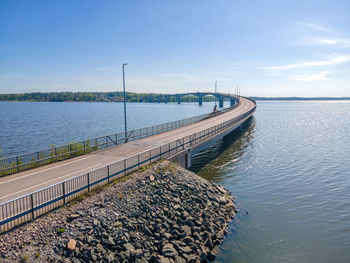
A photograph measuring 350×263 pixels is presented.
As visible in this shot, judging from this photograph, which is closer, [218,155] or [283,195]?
[283,195]

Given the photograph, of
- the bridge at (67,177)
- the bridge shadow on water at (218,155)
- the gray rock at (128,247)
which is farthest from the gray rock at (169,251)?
the bridge shadow on water at (218,155)

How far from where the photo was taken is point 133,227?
13844 mm

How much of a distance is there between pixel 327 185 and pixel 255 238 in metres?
13.9

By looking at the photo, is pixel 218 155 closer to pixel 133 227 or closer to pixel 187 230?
pixel 187 230

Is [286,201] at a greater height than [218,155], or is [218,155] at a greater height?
[218,155]

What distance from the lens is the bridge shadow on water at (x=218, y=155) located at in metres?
30.2

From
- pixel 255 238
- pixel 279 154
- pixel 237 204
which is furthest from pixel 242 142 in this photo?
pixel 255 238

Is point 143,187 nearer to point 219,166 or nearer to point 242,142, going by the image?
point 219,166

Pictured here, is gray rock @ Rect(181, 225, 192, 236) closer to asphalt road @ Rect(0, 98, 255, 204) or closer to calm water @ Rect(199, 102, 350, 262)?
calm water @ Rect(199, 102, 350, 262)

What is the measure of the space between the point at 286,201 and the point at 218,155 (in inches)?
652

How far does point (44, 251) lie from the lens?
35.2 ft

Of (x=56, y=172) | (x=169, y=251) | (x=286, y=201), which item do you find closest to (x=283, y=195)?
(x=286, y=201)

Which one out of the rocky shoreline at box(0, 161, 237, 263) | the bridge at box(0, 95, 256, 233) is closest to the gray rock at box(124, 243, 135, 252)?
the rocky shoreline at box(0, 161, 237, 263)

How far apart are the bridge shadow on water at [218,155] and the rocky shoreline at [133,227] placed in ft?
32.8
